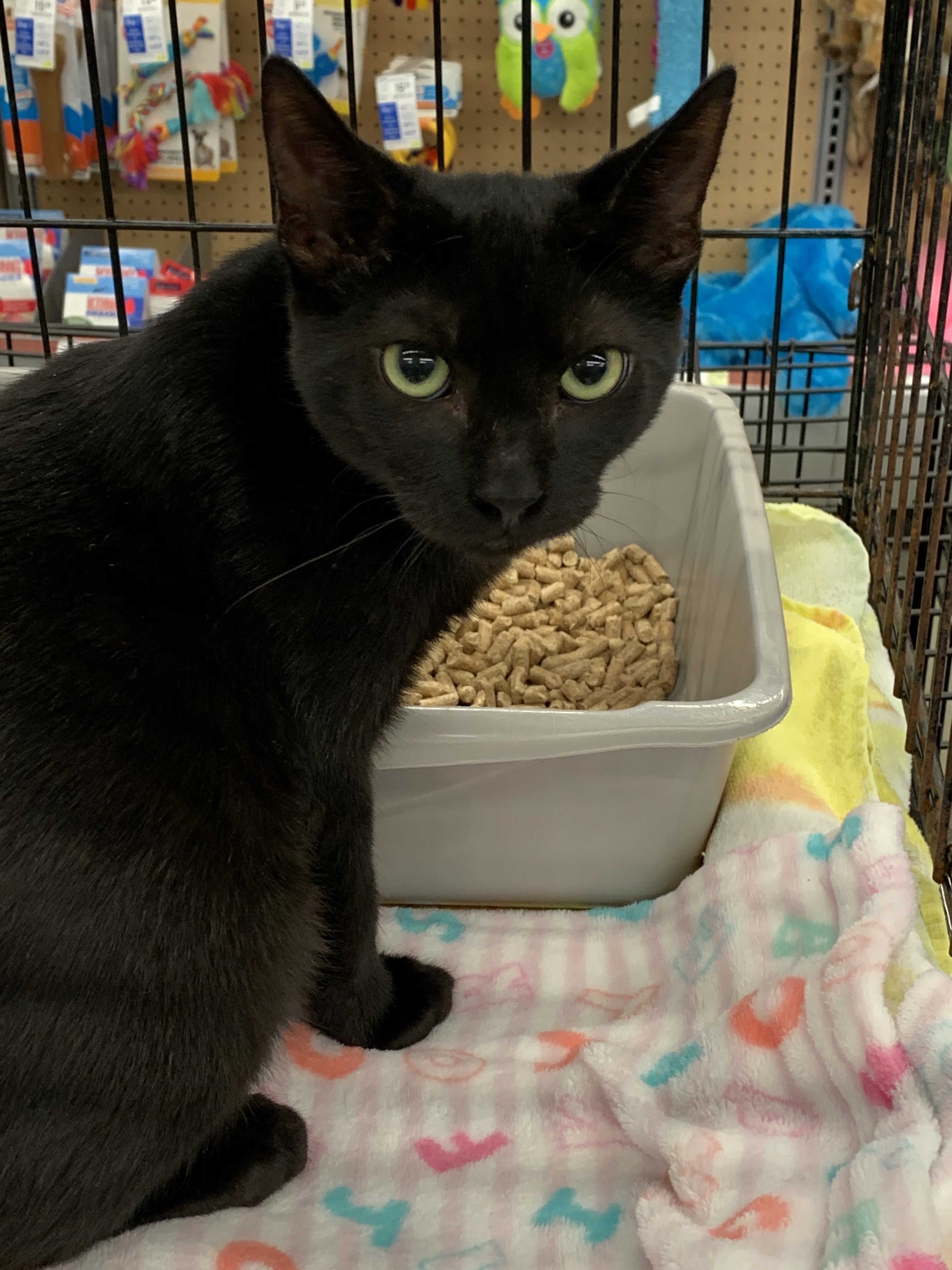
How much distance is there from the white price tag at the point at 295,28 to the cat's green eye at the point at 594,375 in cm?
120

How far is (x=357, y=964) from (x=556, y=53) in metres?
1.71

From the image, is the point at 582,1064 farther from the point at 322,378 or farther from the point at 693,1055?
the point at 322,378

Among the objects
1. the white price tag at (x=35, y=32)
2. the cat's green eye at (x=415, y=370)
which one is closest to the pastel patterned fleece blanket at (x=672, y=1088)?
the cat's green eye at (x=415, y=370)

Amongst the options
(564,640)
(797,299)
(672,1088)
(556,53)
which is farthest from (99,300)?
(672,1088)

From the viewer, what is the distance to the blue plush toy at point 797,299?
6.41 feet

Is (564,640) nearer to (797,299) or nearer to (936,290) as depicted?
(936,290)

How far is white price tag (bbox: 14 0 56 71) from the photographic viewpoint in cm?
171

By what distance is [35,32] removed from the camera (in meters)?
1.72

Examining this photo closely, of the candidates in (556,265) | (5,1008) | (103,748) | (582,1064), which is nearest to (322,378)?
(556,265)

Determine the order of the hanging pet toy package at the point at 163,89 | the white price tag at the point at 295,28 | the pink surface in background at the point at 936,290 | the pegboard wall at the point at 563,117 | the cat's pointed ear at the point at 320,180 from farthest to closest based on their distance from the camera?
1. the pegboard wall at the point at 563,117
2. the hanging pet toy package at the point at 163,89
3. the white price tag at the point at 295,28
4. the pink surface in background at the point at 936,290
5. the cat's pointed ear at the point at 320,180

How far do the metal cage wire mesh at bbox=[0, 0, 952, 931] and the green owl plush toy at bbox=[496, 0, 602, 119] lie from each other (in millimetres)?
653

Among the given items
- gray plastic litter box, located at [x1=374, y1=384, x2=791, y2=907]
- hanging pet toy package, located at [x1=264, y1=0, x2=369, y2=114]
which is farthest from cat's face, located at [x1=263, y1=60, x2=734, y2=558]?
hanging pet toy package, located at [x1=264, y1=0, x2=369, y2=114]

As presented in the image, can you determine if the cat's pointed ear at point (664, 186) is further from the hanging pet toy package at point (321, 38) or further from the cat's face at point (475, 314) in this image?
the hanging pet toy package at point (321, 38)

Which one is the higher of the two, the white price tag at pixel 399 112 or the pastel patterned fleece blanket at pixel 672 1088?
the white price tag at pixel 399 112
